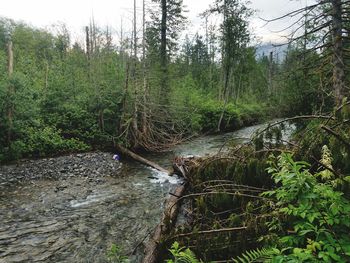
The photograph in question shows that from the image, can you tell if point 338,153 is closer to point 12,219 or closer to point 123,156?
point 12,219

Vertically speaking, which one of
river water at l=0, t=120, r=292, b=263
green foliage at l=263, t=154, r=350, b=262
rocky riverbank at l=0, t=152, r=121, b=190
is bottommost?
river water at l=0, t=120, r=292, b=263

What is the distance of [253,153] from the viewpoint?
5.36 metres

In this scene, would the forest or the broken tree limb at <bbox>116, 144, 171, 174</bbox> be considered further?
the broken tree limb at <bbox>116, 144, 171, 174</bbox>

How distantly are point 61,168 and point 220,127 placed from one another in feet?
46.5

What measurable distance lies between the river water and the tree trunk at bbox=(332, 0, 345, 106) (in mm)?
3329

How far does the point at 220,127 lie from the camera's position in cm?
2250

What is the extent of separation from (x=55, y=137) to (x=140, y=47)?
6034 mm

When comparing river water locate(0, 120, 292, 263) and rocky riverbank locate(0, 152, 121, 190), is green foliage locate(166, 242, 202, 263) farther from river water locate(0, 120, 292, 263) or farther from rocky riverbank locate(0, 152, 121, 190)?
rocky riverbank locate(0, 152, 121, 190)

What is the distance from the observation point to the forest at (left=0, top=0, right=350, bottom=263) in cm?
266

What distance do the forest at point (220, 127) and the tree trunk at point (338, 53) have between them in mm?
28

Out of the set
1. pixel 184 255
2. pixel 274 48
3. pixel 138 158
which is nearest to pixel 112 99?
pixel 138 158

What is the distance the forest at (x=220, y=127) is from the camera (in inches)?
105

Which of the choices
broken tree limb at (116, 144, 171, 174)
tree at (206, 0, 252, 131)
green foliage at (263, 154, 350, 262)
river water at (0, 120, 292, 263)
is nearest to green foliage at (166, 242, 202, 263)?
green foliage at (263, 154, 350, 262)

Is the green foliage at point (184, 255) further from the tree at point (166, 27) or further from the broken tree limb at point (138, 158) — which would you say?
the tree at point (166, 27)
